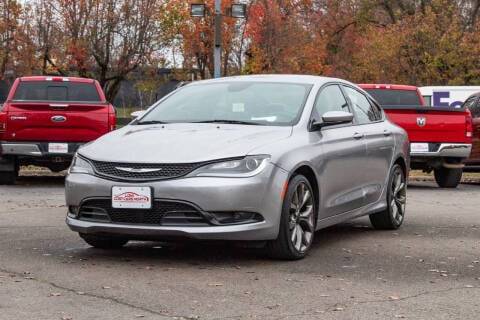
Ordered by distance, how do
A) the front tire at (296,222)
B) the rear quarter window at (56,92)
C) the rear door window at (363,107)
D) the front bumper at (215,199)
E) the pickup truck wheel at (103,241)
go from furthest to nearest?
the rear quarter window at (56,92), the rear door window at (363,107), the pickup truck wheel at (103,241), the front tire at (296,222), the front bumper at (215,199)

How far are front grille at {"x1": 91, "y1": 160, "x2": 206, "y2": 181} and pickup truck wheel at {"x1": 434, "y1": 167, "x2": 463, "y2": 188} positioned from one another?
32.4 ft

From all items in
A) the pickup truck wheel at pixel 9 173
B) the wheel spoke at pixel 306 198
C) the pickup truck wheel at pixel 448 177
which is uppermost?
the wheel spoke at pixel 306 198

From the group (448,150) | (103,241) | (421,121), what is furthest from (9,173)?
(103,241)

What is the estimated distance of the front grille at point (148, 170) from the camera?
7121mm

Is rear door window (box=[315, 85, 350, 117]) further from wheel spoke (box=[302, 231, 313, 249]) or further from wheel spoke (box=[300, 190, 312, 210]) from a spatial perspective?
wheel spoke (box=[302, 231, 313, 249])

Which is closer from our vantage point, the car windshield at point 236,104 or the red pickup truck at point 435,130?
the car windshield at point 236,104

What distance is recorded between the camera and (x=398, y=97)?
18.5 meters

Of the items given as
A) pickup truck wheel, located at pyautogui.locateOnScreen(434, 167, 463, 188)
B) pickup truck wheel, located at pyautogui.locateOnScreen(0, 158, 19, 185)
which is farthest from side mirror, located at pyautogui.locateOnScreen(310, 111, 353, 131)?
pickup truck wheel, located at pyautogui.locateOnScreen(434, 167, 463, 188)

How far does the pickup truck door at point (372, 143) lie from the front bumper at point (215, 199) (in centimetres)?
201

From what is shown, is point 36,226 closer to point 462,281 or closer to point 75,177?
point 75,177

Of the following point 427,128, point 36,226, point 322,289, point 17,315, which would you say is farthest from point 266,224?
point 427,128

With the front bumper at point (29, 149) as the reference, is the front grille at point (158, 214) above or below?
above

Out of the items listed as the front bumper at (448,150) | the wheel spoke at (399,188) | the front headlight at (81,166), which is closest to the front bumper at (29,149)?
the front bumper at (448,150)

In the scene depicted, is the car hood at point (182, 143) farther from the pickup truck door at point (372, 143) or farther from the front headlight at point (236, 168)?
the pickup truck door at point (372, 143)
